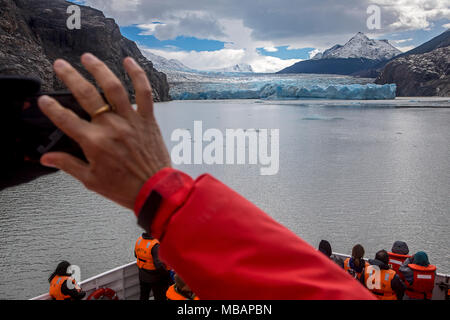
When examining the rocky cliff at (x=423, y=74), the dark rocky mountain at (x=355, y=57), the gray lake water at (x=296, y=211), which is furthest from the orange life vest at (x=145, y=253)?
the dark rocky mountain at (x=355, y=57)

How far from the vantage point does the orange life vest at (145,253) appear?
3.44 meters

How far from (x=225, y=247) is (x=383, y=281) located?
2824 mm

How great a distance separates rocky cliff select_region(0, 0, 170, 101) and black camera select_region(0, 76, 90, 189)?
26496 mm

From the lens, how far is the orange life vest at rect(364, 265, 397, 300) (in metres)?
2.91

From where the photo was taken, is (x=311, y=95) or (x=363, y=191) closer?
(x=363, y=191)

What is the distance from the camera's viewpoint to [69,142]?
0.63 metres

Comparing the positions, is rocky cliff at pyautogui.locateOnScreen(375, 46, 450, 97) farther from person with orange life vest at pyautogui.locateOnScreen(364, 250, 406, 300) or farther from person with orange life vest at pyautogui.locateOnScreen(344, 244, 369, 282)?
person with orange life vest at pyautogui.locateOnScreen(364, 250, 406, 300)

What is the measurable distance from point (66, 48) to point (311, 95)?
30.6 m

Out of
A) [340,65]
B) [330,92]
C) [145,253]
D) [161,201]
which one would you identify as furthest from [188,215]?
[340,65]

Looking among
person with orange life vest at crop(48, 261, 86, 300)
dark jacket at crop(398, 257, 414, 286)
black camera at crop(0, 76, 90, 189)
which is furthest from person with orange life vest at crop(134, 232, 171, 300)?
black camera at crop(0, 76, 90, 189)

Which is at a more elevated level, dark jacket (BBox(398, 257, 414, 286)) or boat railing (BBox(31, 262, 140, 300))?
Answer: dark jacket (BBox(398, 257, 414, 286))

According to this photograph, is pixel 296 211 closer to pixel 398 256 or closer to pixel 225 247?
pixel 398 256
